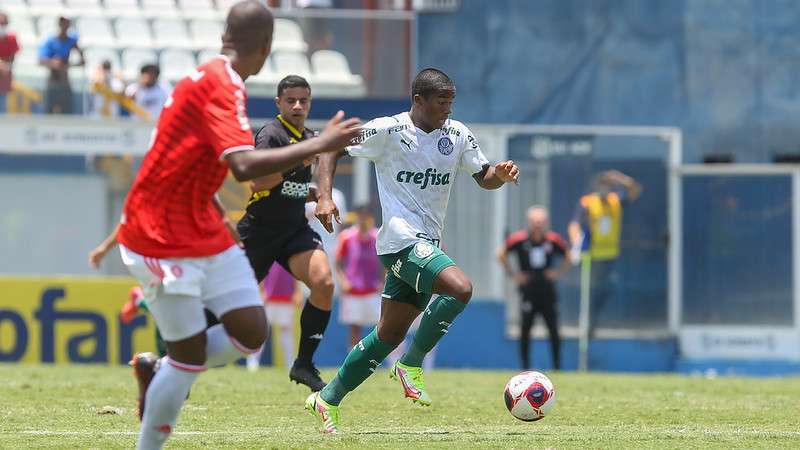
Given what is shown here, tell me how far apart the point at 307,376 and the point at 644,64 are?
52.3 feet

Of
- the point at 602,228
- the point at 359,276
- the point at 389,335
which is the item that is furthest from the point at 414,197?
the point at 602,228

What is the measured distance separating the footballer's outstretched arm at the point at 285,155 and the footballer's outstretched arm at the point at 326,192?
2522 millimetres

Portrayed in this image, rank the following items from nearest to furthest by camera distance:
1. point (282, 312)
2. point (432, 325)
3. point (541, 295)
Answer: point (432, 325) → point (282, 312) → point (541, 295)

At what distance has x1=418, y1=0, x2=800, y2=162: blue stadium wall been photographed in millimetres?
24859

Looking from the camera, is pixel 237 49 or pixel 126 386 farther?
pixel 126 386

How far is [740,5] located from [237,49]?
19.6 m

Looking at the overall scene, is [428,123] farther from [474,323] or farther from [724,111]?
[724,111]

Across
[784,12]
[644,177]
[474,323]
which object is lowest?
[474,323]

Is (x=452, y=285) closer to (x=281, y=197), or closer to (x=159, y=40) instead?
(x=281, y=197)

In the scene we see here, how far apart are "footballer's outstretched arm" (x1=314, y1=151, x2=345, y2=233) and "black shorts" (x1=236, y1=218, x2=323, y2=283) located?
1074 mm

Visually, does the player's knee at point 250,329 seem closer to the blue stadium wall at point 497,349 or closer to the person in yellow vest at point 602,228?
the blue stadium wall at point 497,349

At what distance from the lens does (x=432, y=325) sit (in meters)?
9.38

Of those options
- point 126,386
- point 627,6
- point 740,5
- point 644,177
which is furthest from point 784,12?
point 126,386

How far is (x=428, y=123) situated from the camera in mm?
9531
